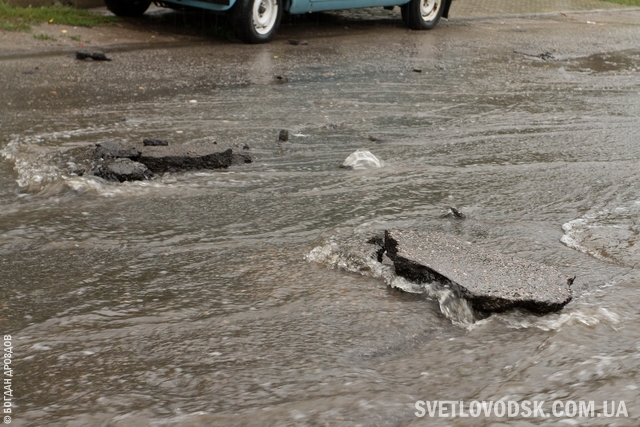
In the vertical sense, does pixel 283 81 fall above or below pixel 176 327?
above

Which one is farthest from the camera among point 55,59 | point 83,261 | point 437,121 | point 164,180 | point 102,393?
point 55,59

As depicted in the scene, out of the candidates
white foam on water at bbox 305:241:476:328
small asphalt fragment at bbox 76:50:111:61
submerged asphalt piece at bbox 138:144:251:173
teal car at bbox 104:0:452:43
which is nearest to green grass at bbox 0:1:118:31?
teal car at bbox 104:0:452:43

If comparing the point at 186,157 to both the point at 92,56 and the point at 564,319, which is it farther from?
the point at 92,56

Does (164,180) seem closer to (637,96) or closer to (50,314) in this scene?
(50,314)

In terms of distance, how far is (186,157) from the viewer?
520 cm

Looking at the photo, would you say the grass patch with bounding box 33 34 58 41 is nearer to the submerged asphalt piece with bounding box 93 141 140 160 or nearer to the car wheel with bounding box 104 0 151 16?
the car wheel with bounding box 104 0 151 16

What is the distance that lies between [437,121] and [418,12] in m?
6.20

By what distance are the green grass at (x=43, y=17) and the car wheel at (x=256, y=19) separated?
6.78 ft

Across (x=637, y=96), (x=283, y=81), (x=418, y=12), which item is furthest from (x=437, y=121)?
(x=418, y=12)

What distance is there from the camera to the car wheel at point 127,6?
37.0 ft

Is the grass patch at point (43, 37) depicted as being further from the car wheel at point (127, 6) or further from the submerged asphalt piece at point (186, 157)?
the submerged asphalt piece at point (186, 157)

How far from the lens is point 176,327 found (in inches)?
123

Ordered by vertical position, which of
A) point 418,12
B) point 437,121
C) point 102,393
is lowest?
point 102,393

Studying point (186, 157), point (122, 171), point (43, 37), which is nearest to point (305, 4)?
point (43, 37)
